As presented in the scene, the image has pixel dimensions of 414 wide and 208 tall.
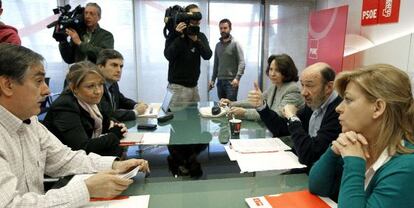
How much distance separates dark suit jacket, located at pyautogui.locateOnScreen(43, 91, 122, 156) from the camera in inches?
62.6

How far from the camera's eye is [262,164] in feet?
4.75

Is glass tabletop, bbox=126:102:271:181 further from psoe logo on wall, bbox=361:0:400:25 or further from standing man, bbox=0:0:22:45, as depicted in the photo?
psoe logo on wall, bbox=361:0:400:25

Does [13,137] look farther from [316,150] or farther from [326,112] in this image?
[326,112]

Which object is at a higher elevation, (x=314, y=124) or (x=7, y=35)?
(x=7, y=35)

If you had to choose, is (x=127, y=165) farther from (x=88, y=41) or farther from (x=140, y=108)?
(x=88, y=41)

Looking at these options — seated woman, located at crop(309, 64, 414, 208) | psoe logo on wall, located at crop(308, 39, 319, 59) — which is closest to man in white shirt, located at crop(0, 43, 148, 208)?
seated woman, located at crop(309, 64, 414, 208)

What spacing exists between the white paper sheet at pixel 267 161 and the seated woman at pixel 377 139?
1.28 ft

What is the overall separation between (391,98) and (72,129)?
1422 mm

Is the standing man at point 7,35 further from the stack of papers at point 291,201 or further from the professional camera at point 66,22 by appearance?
the stack of papers at point 291,201

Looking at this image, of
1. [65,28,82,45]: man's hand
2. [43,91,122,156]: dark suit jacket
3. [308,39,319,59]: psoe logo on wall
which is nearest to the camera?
[43,91,122,156]: dark suit jacket

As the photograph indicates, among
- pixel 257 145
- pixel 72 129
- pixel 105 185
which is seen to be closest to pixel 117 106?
pixel 72 129

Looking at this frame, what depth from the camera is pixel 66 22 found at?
2965 mm

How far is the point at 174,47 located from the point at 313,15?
2609mm

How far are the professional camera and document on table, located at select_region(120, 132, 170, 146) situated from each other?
4.99ft
